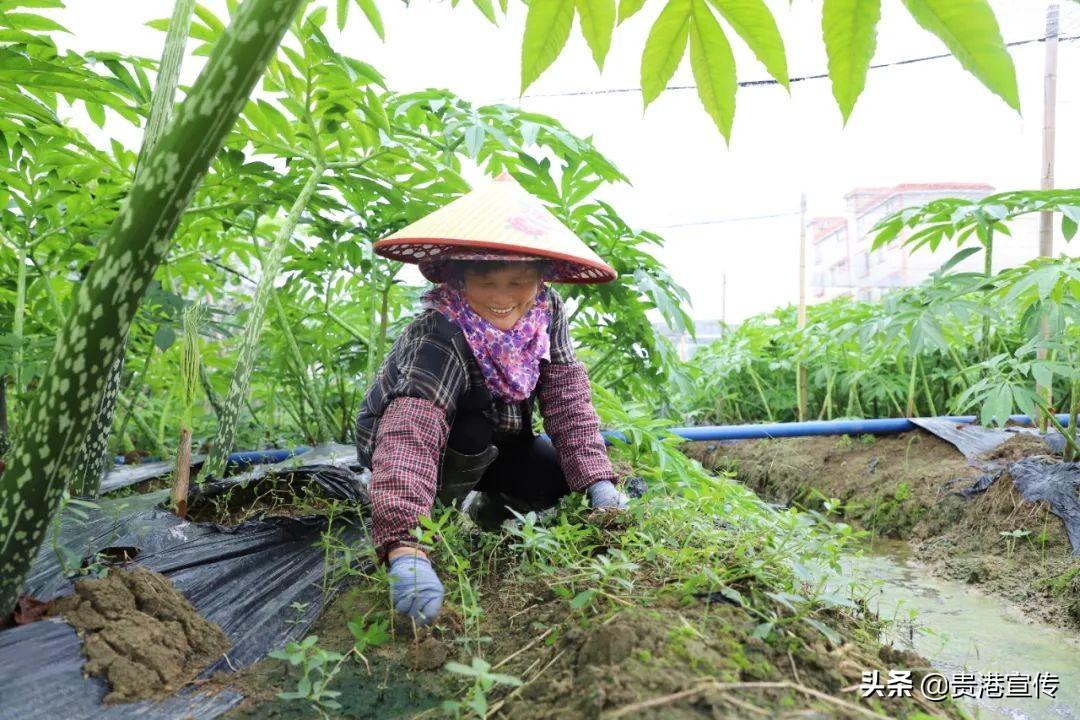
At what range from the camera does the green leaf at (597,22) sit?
40.9 inches

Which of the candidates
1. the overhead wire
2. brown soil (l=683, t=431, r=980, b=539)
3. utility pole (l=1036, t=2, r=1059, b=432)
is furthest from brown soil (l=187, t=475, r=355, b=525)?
utility pole (l=1036, t=2, r=1059, b=432)

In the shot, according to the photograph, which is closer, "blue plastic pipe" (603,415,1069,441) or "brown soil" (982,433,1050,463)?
"brown soil" (982,433,1050,463)

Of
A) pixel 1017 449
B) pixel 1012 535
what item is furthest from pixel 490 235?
pixel 1017 449

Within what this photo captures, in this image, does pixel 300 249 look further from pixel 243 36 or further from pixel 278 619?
pixel 243 36

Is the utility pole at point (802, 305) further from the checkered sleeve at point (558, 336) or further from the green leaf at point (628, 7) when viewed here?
the green leaf at point (628, 7)

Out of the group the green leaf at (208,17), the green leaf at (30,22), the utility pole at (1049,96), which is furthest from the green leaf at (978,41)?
the utility pole at (1049,96)

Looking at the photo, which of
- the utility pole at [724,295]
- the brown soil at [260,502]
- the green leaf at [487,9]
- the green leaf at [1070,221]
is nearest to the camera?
A: the green leaf at [487,9]

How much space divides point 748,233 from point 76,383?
11146 mm

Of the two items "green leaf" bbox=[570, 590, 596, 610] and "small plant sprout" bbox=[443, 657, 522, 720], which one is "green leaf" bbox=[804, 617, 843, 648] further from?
"small plant sprout" bbox=[443, 657, 522, 720]

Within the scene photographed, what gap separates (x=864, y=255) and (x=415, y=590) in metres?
13.3

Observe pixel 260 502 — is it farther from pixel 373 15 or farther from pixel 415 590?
pixel 373 15

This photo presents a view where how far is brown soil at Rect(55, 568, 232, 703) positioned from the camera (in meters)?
1.37

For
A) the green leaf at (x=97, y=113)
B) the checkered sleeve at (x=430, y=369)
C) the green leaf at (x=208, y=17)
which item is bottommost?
the checkered sleeve at (x=430, y=369)

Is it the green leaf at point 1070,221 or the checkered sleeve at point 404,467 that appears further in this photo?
the green leaf at point 1070,221
